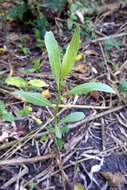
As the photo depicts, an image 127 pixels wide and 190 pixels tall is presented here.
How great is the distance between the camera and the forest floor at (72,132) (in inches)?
42.7

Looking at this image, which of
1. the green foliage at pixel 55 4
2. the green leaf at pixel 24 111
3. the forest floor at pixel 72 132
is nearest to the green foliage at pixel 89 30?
the forest floor at pixel 72 132

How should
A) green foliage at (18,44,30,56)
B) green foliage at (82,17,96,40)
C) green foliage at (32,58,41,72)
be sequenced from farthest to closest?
green foliage at (82,17,96,40), green foliage at (18,44,30,56), green foliage at (32,58,41,72)

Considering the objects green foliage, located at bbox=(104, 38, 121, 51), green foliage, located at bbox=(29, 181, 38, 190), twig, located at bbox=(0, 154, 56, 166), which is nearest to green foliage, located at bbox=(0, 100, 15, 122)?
twig, located at bbox=(0, 154, 56, 166)

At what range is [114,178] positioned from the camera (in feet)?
3.53

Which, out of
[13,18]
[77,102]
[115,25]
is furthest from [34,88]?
[115,25]

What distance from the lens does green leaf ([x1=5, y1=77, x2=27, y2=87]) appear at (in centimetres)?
142

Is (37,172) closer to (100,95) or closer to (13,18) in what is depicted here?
(100,95)

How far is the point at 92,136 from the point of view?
1261 millimetres

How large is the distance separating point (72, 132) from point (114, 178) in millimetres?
278

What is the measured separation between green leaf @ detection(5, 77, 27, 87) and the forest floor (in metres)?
0.05

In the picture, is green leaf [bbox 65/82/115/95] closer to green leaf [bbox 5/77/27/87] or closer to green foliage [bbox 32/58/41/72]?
green leaf [bbox 5/77/27/87]

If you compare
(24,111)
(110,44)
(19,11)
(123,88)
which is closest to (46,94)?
(24,111)

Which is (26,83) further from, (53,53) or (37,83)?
(53,53)

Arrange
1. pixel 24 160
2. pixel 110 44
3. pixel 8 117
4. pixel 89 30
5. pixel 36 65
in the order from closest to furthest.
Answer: pixel 24 160 → pixel 8 117 → pixel 36 65 → pixel 110 44 → pixel 89 30
